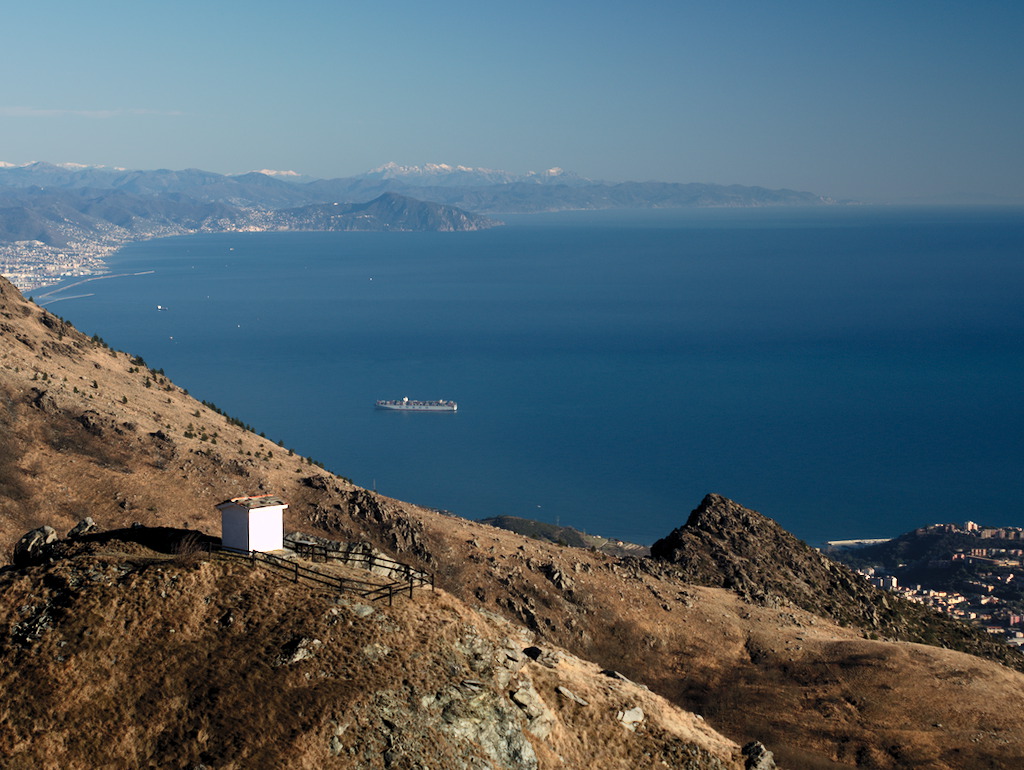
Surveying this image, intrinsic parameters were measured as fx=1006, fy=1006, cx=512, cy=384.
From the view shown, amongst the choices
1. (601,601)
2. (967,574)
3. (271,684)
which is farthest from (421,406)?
(271,684)

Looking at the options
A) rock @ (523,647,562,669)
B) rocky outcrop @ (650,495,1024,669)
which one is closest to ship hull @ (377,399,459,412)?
rocky outcrop @ (650,495,1024,669)

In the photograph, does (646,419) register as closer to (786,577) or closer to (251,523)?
(786,577)

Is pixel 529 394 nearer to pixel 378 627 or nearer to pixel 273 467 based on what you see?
pixel 273 467

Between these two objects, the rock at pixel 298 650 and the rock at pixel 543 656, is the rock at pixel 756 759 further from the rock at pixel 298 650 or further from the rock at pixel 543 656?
the rock at pixel 298 650

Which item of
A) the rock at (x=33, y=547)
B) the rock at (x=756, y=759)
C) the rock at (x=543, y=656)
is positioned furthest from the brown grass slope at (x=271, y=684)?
the rock at (x=33, y=547)

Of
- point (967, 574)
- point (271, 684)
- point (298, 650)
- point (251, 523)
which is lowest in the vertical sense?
point (967, 574)

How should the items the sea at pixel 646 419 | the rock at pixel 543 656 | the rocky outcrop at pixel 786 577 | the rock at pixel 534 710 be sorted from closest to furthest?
the rock at pixel 534 710
the rock at pixel 543 656
the rocky outcrop at pixel 786 577
the sea at pixel 646 419
